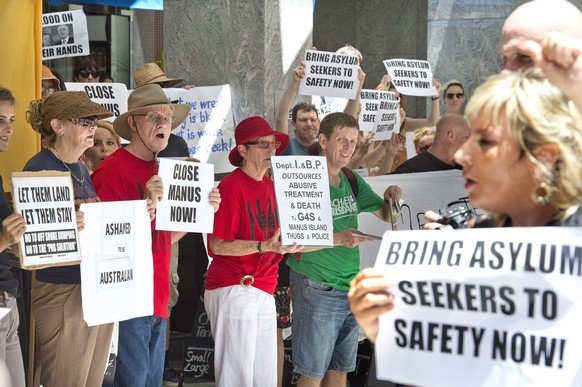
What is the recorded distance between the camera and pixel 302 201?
22.0 feet

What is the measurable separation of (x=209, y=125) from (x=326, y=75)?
114cm

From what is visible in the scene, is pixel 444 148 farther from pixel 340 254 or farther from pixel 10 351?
pixel 10 351

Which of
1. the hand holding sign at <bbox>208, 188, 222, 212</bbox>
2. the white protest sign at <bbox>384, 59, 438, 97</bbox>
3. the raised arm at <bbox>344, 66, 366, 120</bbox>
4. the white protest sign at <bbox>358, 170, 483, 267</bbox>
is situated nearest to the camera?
the hand holding sign at <bbox>208, 188, 222, 212</bbox>

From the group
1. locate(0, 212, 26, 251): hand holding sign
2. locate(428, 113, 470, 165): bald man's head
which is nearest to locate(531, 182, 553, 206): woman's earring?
locate(0, 212, 26, 251): hand holding sign

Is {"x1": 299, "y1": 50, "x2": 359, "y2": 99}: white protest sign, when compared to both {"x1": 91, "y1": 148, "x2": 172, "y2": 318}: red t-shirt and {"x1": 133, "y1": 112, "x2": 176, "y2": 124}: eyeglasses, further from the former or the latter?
{"x1": 91, "y1": 148, "x2": 172, "y2": 318}: red t-shirt

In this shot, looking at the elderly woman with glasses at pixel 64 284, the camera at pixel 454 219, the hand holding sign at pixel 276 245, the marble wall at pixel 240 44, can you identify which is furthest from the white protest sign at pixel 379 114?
the camera at pixel 454 219

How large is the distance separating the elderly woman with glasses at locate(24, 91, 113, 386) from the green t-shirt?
4.91 ft

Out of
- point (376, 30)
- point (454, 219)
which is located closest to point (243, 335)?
point (454, 219)

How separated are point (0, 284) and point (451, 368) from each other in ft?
11.1

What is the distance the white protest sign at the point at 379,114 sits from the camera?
941 centimetres

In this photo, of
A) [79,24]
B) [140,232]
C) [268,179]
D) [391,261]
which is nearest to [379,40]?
[79,24]

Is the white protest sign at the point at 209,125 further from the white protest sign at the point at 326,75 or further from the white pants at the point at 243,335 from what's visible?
the white pants at the point at 243,335

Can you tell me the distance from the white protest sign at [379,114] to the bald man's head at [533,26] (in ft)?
20.3

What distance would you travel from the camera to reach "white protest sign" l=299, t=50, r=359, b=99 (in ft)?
28.8
